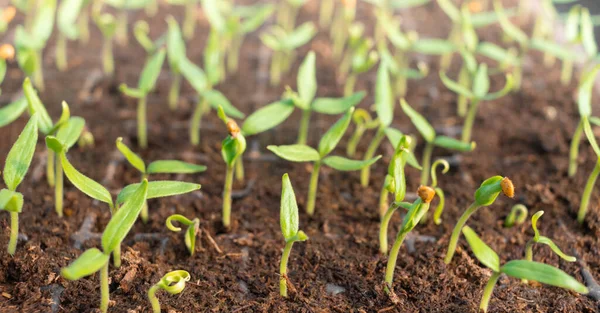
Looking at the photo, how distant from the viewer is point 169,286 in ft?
3.33

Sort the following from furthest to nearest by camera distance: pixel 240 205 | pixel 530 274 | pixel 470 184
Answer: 1. pixel 470 184
2. pixel 240 205
3. pixel 530 274

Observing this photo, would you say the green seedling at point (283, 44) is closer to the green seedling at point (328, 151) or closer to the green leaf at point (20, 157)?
the green seedling at point (328, 151)

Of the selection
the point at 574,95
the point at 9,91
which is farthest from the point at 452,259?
the point at 9,91

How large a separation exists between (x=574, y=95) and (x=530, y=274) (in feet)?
3.86

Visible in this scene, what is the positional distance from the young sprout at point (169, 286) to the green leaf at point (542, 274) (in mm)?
499

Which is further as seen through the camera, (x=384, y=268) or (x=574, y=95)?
(x=574, y=95)

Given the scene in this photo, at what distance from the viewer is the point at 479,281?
1236 mm

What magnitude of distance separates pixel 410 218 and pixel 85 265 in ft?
1.64

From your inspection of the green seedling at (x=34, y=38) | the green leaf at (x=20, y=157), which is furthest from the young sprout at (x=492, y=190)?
the green seedling at (x=34, y=38)

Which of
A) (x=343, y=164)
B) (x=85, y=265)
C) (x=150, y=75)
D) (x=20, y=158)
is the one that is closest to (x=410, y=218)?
(x=343, y=164)

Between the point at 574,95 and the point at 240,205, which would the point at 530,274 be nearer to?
the point at 240,205

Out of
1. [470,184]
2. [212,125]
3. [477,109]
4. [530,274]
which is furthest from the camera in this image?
[477,109]

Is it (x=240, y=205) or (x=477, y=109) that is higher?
(x=477, y=109)

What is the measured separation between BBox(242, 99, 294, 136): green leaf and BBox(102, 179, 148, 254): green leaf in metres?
0.40
